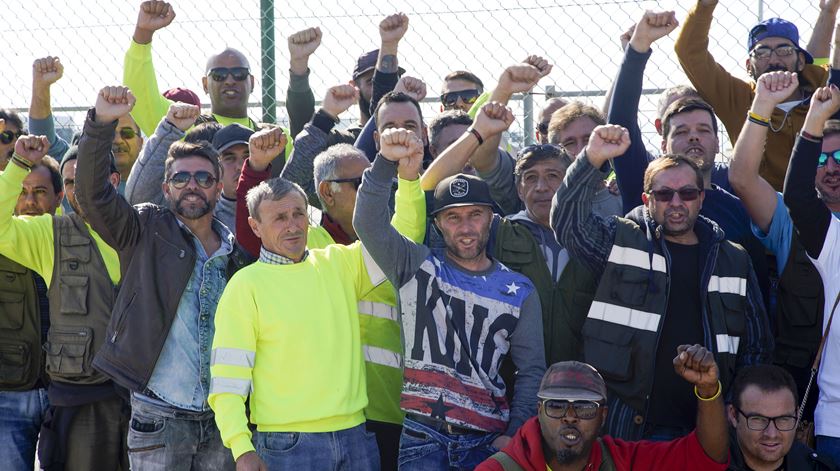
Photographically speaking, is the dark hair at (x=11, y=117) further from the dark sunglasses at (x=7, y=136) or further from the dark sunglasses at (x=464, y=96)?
the dark sunglasses at (x=464, y=96)

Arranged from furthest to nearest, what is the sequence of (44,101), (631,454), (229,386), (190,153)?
Result: (44,101) → (190,153) → (631,454) → (229,386)

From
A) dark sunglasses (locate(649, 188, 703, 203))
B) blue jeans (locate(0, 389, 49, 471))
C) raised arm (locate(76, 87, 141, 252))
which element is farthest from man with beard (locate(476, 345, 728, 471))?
blue jeans (locate(0, 389, 49, 471))

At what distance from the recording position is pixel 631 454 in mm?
4191

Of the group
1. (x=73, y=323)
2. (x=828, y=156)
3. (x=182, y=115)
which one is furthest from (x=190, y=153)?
(x=828, y=156)

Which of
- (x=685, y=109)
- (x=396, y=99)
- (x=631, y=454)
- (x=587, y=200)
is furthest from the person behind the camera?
(x=396, y=99)

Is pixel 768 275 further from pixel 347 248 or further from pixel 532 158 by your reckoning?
pixel 347 248

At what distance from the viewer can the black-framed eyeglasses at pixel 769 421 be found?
420cm

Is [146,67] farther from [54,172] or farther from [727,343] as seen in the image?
[727,343]

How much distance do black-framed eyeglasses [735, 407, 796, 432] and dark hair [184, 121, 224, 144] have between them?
9.60 feet

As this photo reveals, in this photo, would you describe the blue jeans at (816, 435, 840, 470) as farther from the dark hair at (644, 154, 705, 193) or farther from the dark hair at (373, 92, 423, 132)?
the dark hair at (373, 92, 423, 132)

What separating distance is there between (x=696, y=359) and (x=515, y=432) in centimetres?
79

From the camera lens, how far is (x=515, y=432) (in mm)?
4281

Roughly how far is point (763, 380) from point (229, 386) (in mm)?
2112

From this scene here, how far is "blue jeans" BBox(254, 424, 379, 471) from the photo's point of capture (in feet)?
13.6
